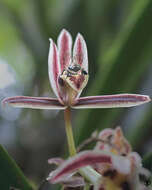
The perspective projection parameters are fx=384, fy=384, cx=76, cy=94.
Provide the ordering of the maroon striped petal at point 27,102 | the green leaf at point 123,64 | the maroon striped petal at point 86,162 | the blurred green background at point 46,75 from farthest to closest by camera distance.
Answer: the blurred green background at point 46,75
the green leaf at point 123,64
the maroon striped petal at point 27,102
the maroon striped petal at point 86,162

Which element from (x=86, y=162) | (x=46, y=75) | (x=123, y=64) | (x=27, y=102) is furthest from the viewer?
(x=46, y=75)

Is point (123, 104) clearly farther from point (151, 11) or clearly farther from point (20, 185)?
point (151, 11)

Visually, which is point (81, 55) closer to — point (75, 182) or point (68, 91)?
point (68, 91)

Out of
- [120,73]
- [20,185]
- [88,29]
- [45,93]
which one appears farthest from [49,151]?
[20,185]

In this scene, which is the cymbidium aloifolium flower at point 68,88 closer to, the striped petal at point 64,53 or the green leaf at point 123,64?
the striped petal at point 64,53

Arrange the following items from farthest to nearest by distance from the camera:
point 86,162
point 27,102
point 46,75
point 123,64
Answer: point 46,75, point 123,64, point 27,102, point 86,162

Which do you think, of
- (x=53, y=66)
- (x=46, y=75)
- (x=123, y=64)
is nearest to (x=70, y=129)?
(x=53, y=66)

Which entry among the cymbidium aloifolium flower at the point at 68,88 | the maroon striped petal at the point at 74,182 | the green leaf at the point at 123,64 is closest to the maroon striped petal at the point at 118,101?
the cymbidium aloifolium flower at the point at 68,88
